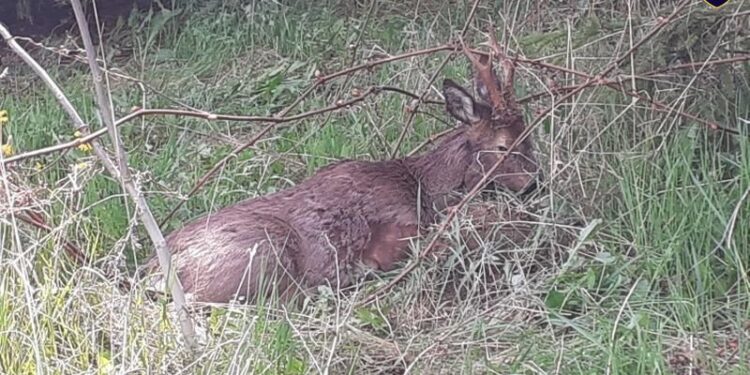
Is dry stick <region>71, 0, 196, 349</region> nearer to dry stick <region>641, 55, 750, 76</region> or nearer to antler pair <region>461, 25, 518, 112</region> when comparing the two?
antler pair <region>461, 25, 518, 112</region>

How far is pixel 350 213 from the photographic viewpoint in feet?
18.1

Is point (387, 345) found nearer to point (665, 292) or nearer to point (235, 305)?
point (235, 305)

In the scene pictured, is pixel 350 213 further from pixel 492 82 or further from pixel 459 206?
pixel 459 206

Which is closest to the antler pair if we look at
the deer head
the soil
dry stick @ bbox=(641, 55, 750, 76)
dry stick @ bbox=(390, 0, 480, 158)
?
the deer head

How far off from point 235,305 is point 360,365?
0.61 metres

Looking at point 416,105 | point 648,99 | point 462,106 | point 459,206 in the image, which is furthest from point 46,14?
point 648,99

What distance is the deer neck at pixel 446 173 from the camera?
5.74 metres

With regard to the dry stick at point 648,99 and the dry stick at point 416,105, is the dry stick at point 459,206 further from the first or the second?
the dry stick at point 416,105

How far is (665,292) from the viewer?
4492mm

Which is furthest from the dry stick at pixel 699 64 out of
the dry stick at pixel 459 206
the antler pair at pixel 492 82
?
the antler pair at pixel 492 82

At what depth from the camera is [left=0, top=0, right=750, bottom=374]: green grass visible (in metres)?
3.96

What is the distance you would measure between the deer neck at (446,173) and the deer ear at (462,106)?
0.46 ft

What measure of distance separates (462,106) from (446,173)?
345mm

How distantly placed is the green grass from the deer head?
0.47 ft
